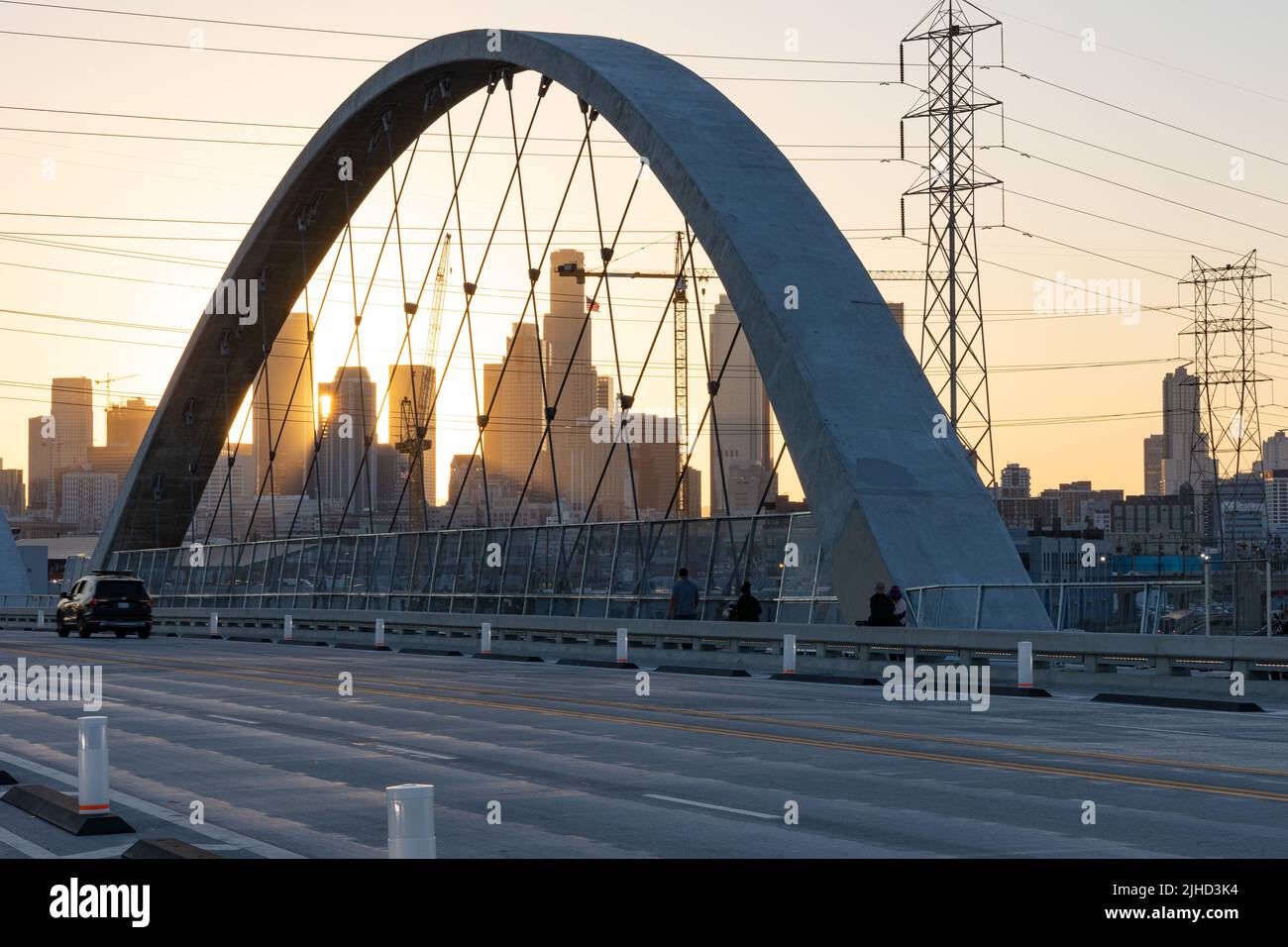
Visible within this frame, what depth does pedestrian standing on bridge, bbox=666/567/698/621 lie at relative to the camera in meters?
34.2

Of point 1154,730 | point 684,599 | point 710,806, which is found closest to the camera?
point 710,806

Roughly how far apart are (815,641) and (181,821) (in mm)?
19197

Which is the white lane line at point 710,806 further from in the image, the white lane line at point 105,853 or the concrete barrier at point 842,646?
the concrete barrier at point 842,646

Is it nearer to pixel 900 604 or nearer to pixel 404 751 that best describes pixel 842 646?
pixel 900 604

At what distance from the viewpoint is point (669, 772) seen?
15.3 meters

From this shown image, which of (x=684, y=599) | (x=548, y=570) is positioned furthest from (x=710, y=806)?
(x=548, y=570)

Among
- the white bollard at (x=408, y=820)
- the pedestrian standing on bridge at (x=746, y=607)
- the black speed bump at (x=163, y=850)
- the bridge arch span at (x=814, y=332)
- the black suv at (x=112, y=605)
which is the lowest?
the black suv at (x=112, y=605)

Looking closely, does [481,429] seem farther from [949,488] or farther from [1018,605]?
[1018,605]

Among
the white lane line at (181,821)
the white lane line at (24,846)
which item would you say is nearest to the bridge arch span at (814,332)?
the white lane line at (181,821)

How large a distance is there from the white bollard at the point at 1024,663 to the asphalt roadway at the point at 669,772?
58 centimetres

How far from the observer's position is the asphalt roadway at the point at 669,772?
1120cm

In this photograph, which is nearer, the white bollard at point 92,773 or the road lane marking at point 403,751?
the white bollard at point 92,773

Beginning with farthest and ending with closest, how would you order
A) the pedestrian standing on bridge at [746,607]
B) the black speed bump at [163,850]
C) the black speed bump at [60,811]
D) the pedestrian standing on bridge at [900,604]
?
1. the pedestrian standing on bridge at [746,607]
2. the pedestrian standing on bridge at [900,604]
3. the black speed bump at [60,811]
4. the black speed bump at [163,850]

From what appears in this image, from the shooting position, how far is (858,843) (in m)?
11.0
